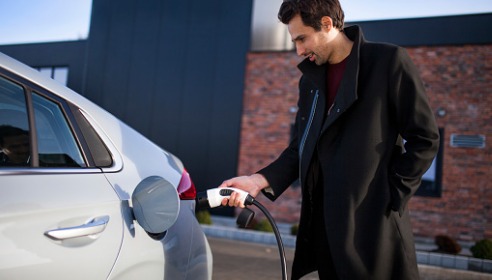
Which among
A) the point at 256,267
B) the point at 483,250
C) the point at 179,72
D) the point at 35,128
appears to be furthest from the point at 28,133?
the point at 179,72

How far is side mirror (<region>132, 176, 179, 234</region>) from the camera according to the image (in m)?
1.65

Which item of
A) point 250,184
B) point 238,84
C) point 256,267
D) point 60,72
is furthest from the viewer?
point 60,72

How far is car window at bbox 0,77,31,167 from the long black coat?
3.60 ft

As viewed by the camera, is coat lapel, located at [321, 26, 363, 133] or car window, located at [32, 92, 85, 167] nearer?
car window, located at [32, 92, 85, 167]

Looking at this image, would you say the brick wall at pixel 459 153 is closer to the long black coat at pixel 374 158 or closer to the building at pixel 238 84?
the building at pixel 238 84

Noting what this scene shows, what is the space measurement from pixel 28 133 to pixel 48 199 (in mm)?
280

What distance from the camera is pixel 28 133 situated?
4.94 feet

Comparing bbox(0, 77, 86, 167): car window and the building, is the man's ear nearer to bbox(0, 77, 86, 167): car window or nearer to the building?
bbox(0, 77, 86, 167): car window

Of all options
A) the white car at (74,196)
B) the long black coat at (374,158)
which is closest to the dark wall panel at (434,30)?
the long black coat at (374,158)

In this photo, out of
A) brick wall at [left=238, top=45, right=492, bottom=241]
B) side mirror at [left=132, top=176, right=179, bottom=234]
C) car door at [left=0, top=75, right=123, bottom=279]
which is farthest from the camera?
brick wall at [left=238, top=45, right=492, bottom=241]

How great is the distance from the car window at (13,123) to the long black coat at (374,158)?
1098 millimetres

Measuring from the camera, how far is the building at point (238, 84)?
32.5 ft

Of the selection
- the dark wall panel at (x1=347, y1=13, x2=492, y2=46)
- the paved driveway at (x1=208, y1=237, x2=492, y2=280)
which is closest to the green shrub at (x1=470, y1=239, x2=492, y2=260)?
the paved driveway at (x1=208, y1=237, x2=492, y2=280)

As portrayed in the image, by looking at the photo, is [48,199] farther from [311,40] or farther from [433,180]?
[433,180]
